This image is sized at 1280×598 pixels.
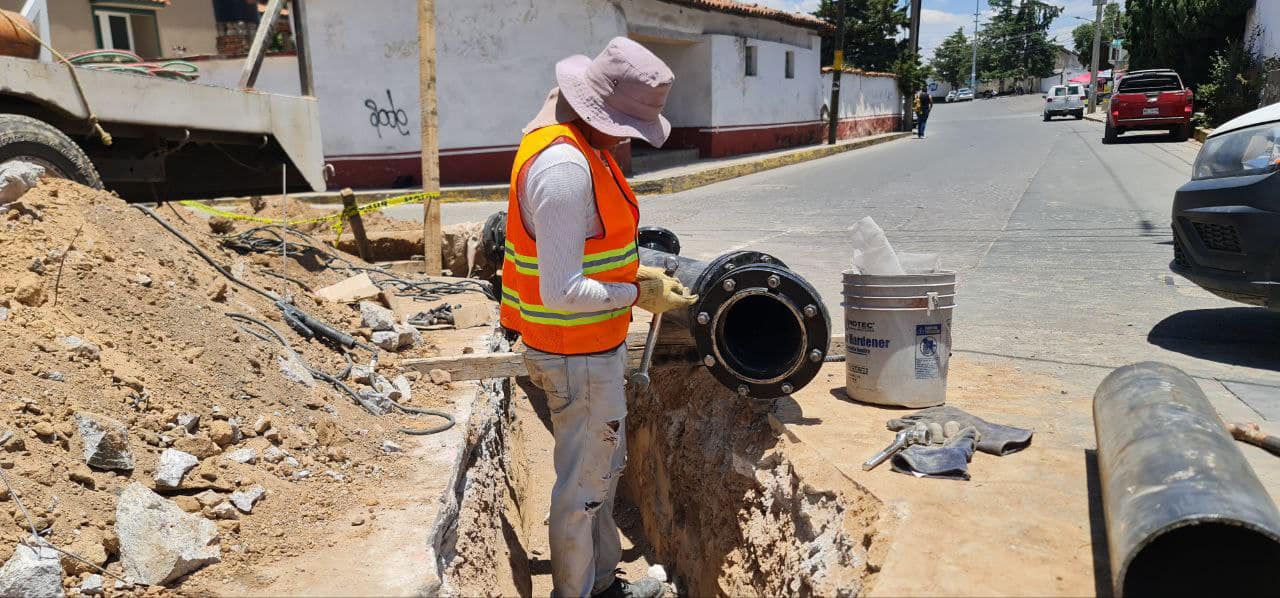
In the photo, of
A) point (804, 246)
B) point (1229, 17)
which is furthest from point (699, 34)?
point (1229, 17)

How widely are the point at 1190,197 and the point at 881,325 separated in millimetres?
2397

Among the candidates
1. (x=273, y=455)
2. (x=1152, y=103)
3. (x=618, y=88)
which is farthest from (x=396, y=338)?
(x=1152, y=103)

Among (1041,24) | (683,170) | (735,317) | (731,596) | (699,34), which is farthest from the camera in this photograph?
(1041,24)

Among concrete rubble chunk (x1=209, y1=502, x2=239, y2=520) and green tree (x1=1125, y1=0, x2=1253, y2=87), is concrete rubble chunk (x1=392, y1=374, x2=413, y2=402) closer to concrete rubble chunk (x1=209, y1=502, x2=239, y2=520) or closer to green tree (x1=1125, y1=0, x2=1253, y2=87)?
concrete rubble chunk (x1=209, y1=502, x2=239, y2=520)

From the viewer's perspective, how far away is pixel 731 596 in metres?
3.86

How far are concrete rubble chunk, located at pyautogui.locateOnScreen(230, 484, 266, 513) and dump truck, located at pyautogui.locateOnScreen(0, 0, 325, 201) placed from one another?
121 inches

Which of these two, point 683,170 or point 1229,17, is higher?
point 1229,17

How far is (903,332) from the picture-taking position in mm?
4074

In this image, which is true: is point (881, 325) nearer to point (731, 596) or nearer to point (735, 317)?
point (735, 317)

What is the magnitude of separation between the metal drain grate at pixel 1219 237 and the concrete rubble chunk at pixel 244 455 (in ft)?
16.4

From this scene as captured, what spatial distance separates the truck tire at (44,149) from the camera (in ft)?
16.3

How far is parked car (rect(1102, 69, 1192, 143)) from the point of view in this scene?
2130 cm

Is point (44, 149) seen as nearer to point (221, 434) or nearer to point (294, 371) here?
point (294, 371)

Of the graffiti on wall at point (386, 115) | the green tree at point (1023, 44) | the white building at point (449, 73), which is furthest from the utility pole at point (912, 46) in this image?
the green tree at point (1023, 44)
